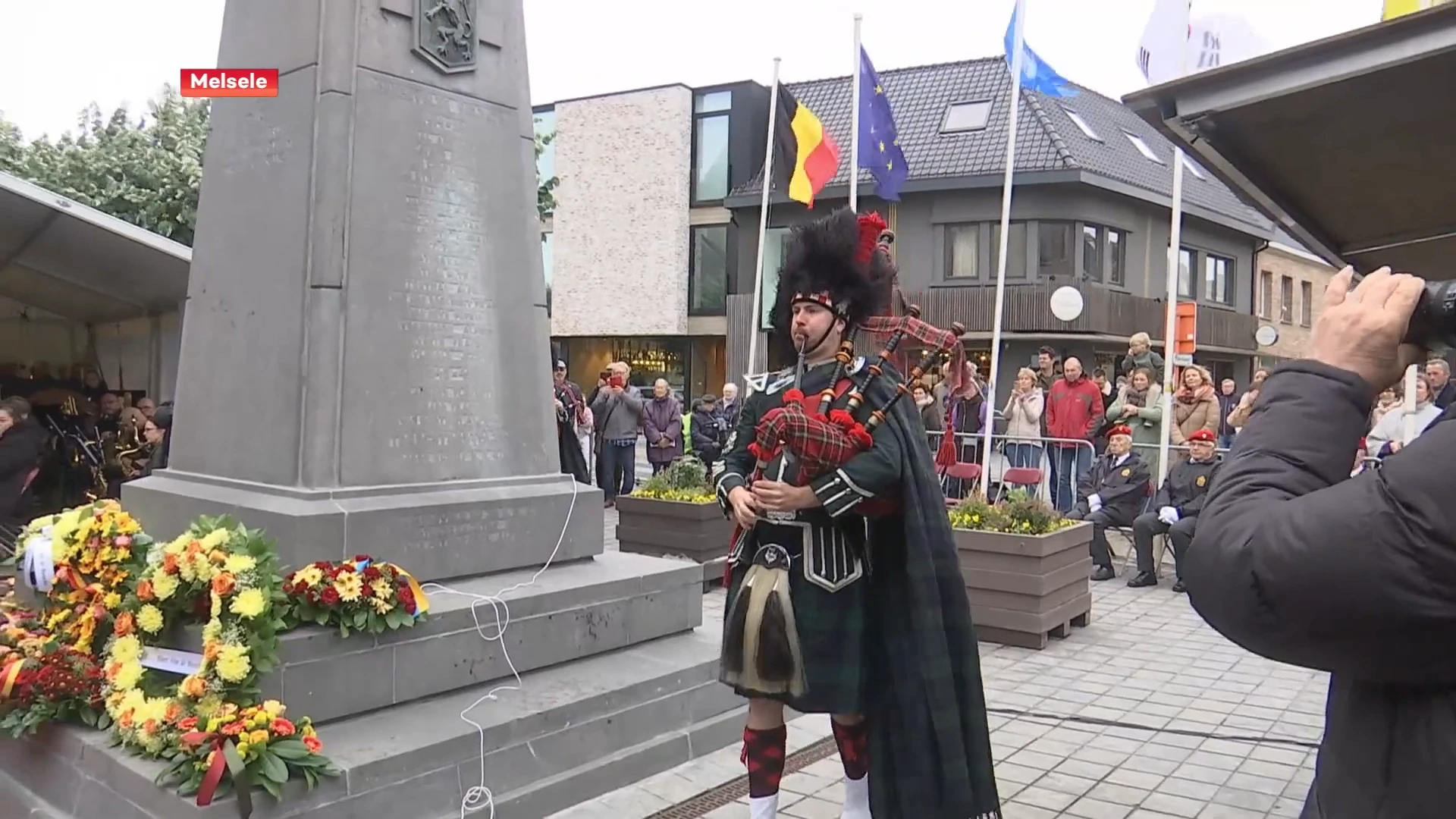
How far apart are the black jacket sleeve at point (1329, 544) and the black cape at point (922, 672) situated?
2.05 metres

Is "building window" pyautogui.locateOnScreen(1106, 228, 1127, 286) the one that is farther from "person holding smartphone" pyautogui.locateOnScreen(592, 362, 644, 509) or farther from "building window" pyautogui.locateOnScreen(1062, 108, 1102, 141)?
"person holding smartphone" pyautogui.locateOnScreen(592, 362, 644, 509)

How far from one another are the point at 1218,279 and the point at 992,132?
10.1m

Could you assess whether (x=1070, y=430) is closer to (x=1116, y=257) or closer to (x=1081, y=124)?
(x=1116, y=257)

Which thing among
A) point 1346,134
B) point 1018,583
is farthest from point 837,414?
point 1018,583

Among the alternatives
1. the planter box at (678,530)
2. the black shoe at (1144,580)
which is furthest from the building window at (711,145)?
the planter box at (678,530)

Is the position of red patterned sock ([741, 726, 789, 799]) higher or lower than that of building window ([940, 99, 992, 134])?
lower

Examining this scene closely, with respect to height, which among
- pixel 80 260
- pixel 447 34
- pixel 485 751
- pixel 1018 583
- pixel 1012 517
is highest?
pixel 447 34

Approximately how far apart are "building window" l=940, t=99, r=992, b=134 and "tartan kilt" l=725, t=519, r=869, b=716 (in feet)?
82.2

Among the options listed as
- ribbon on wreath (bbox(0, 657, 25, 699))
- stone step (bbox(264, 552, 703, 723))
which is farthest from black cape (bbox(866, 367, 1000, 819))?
ribbon on wreath (bbox(0, 657, 25, 699))

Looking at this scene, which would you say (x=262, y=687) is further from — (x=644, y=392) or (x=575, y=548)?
(x=644, y=392)

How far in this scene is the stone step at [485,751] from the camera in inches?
145

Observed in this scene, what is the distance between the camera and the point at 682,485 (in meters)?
9.22

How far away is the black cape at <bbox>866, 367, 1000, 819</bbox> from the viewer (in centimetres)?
348

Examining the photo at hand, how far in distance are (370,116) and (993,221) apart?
910 inches
